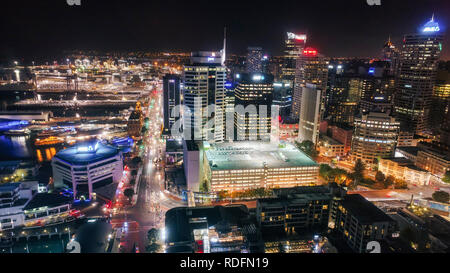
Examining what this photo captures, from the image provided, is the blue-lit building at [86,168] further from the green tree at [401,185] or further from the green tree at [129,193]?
the green tree at [401,185]

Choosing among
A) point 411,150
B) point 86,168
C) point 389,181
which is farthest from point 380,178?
point 86,168

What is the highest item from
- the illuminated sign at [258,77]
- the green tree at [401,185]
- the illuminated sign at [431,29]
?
the illuminated sign at [431,29]

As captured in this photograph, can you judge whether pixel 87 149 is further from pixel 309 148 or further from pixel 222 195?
pixel 309 148

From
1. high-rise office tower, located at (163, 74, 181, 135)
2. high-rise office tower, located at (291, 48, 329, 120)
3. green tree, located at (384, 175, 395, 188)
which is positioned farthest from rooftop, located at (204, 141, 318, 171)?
high-rise office tower, located at (291, 48, 329, 120)

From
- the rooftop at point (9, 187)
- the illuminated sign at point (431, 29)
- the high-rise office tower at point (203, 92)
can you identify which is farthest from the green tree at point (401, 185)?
the rooftop at point (9, 187)

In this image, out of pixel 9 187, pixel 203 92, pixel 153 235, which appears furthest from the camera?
pixel 203 92
